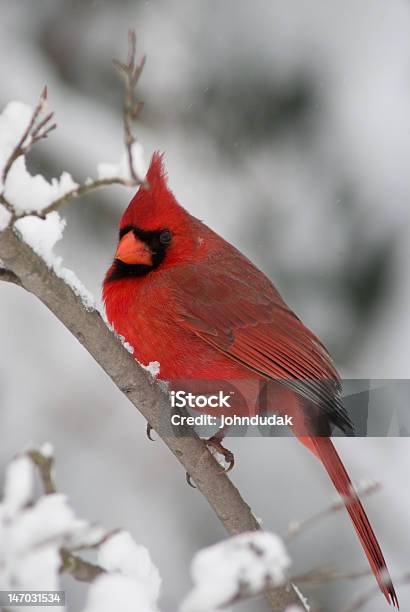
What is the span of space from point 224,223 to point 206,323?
1.47 meters

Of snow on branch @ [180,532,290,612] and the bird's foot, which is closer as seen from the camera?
snow on branch @ [180,532,290,612]

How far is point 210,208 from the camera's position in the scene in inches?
172

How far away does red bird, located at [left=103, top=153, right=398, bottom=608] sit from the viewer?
2812 mm

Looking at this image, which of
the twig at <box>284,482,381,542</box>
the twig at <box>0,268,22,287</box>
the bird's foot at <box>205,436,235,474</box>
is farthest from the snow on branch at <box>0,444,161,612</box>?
the bird's foot at <box>205,436,235,474</box>

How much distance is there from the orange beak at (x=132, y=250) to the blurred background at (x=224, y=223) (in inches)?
45.0

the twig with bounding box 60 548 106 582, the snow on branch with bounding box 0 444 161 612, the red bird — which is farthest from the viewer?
the red bird

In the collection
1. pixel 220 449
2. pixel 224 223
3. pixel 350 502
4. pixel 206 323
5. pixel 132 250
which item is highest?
pixel 224 223

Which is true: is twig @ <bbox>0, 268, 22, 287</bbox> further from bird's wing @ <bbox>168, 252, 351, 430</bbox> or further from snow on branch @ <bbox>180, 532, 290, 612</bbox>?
bird's wing @ <bbox>168, 252, 351, 430</bbox>

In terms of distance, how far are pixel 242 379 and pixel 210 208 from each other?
162 cm

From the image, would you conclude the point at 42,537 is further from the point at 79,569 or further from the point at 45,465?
the point at 79,569

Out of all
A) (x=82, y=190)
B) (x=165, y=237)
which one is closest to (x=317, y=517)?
(x=82, y=190)

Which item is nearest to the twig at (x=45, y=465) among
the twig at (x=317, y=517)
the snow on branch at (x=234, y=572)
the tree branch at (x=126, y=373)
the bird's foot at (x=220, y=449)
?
the snow on branch at (x=234, y=572)

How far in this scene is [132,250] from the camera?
9.53ft

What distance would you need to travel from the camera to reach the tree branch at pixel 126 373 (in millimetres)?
1815
